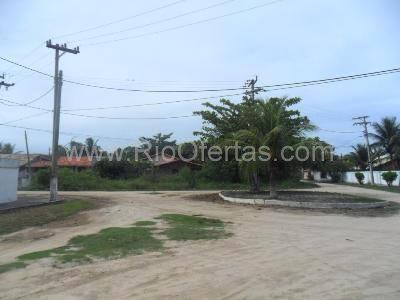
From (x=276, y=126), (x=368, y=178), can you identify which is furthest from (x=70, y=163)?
(x=276, y=126)

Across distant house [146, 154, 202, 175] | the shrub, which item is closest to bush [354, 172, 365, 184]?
the shrub

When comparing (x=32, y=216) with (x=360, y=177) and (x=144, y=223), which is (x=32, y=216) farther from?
(x=360, y=177)

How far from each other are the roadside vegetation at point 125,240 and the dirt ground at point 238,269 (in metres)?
0.38

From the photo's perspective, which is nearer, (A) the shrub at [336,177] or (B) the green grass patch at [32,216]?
(B) the green grass patch at [32,216]

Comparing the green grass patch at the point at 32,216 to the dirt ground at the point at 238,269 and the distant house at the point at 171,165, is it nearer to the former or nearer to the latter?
the dirt ground at the point at 238,269

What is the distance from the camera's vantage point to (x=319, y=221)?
14.8 meters

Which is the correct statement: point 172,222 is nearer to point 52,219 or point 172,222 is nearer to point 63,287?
point 52,219

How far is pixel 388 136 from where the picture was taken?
56094 millimetres

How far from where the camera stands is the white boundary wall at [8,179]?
76.3 feet

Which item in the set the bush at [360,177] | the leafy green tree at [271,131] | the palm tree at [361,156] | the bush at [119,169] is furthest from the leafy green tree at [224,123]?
the palm tree at [361,156]

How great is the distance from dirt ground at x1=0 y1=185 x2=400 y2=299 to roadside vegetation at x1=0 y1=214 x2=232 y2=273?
14.8 inches

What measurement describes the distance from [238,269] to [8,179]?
1947 centimetres

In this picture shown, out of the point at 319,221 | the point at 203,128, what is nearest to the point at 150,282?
the point at 319,221

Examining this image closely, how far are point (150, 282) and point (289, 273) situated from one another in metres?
2.30
